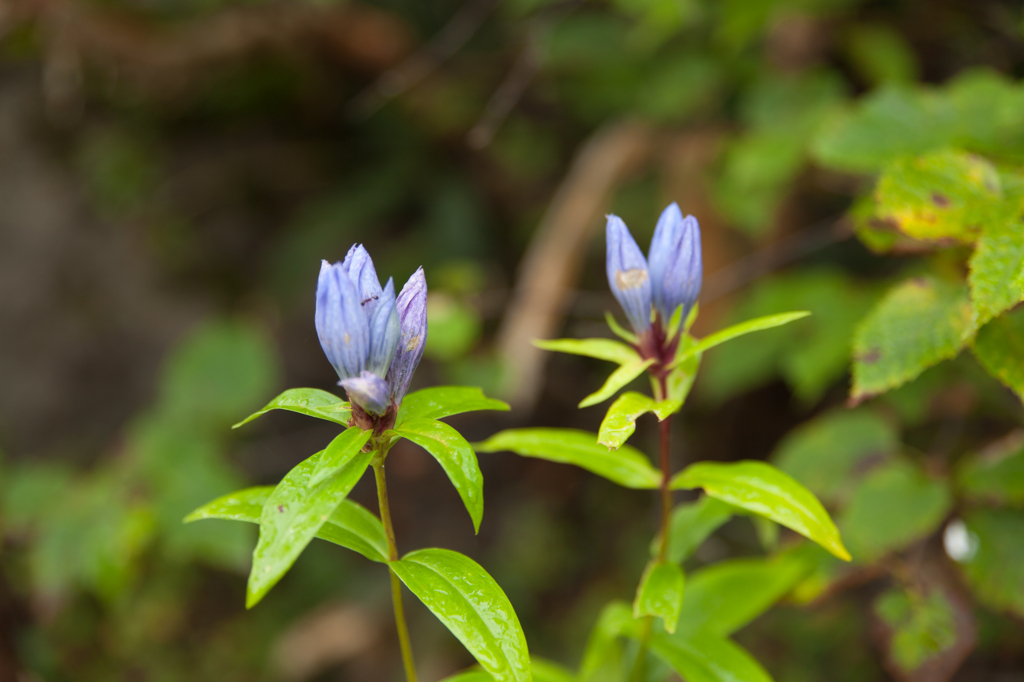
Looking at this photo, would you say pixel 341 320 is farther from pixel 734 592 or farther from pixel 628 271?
pixel 734 592

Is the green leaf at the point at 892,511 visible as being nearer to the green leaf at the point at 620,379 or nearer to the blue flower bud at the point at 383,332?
the green leaf at the point at 620,379

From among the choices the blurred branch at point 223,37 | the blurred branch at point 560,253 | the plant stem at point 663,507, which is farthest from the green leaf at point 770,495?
the blurred branch at point 223,37

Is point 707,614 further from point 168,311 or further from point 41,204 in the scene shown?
point 41,204

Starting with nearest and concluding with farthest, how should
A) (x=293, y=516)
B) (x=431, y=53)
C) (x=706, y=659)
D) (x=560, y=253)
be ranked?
(x=293, y=516) < (x=706, y=659) < (x=560, y=253) < (x=431, y=53)

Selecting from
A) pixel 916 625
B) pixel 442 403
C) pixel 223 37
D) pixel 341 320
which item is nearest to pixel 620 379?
pixel 442 403

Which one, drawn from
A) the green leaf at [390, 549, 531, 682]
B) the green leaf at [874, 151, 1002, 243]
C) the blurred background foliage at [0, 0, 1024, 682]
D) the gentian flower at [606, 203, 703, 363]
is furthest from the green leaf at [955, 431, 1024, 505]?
the green leaf at [390, 549, 531, 682]
